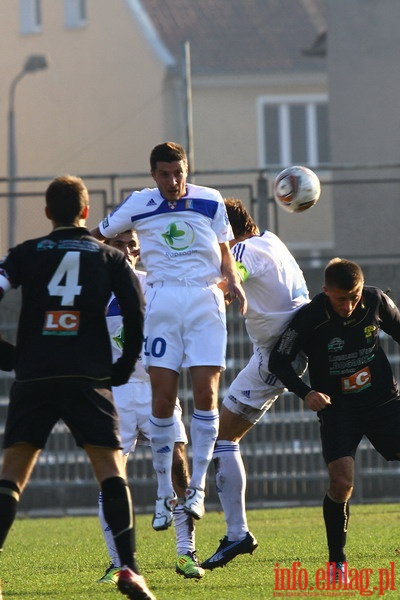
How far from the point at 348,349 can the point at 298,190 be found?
1575mm

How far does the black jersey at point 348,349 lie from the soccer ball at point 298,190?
47.4 inches

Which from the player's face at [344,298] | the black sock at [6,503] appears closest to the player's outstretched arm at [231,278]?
the player's face at [344,298]

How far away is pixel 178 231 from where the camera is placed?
8.57 m

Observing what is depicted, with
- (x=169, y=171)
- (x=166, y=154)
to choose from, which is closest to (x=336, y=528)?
(x=169, y=171)

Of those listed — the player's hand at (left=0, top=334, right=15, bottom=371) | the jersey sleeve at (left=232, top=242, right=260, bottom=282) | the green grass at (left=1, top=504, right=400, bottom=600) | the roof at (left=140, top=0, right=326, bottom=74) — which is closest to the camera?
the player's hand at (left=0, top=334, right=15, bottom=371)

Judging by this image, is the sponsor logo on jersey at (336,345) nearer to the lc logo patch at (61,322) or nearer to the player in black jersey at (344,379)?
the player in black jersey at (344,379)


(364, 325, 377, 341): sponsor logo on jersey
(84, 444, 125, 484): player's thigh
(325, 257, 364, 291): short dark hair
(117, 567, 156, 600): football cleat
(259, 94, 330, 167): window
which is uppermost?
(259, 94, 330, 167): window

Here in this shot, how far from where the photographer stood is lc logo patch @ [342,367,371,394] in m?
8.59

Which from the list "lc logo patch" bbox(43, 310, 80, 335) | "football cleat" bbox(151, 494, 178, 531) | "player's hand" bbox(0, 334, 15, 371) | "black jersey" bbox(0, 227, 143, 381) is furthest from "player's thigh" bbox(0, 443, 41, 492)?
"football cleat" bbox(151, 494, 178, 531)

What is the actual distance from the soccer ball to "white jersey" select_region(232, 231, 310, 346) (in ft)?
1.70

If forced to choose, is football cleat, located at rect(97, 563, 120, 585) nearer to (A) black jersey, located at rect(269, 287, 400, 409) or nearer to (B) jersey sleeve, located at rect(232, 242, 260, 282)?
(A) black jersey, located at rect(269, 287, 400, 409)

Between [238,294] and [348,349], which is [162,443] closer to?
[238,294]

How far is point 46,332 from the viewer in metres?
7.01

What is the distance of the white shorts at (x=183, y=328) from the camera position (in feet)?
28.0
